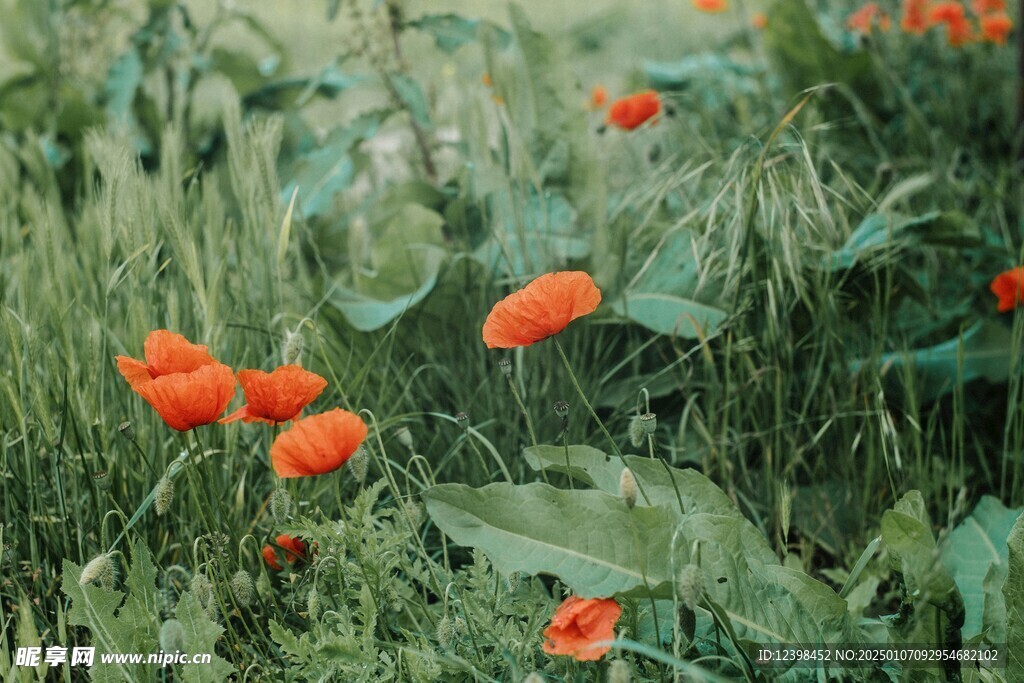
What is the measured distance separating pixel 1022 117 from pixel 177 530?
249 centimetres

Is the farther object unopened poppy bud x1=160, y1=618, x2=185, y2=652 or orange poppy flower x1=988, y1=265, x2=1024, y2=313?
orange poppy flower x1=988, y1=265, x2=1024, y2=313

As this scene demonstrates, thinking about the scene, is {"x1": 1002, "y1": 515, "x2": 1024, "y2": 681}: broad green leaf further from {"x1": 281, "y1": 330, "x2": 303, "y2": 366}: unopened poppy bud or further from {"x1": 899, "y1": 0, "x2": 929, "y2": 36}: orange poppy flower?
{"x1": 899, "y1": 0, "x2": 929, "y2": 36}: orange poppy flower

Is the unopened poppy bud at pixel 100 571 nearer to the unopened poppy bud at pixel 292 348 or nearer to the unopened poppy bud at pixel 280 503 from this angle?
the unopened poppy bud at pixel 280 503

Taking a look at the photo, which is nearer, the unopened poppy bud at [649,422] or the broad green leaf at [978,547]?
the unopened poppy bud at [649,422]

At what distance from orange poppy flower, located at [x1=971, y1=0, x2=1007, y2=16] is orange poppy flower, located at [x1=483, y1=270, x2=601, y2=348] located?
3.18 meters

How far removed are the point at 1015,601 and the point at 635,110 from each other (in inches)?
51.3

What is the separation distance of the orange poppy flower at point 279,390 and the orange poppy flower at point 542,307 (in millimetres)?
223

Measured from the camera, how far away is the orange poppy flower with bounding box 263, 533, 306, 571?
131 centimetres

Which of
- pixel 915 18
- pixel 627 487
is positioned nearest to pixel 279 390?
pixel 627 487

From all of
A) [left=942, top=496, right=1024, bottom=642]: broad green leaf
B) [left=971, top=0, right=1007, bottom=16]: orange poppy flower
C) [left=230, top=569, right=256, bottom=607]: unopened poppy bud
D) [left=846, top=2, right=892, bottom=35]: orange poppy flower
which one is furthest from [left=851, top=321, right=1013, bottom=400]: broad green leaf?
[left=971, top=0, right=1007, bottom=16]: orange poppy flower

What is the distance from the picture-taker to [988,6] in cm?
360

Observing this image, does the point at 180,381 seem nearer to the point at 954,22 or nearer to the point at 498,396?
the point at 498,396

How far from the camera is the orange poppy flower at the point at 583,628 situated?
1011mm

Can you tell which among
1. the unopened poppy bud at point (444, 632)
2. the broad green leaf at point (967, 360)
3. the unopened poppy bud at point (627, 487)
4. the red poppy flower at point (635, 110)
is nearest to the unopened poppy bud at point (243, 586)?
the unopened poppy bud at point (444, 632)
